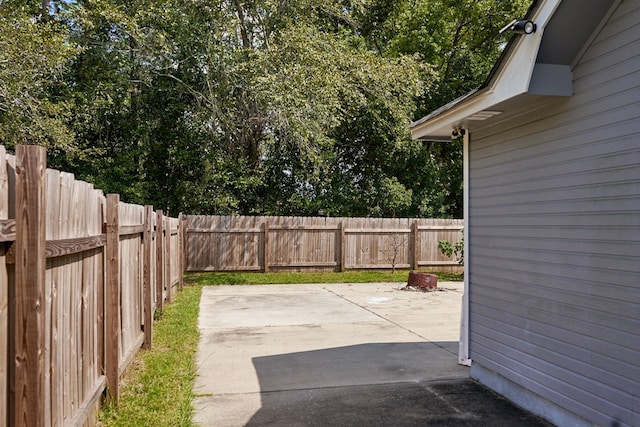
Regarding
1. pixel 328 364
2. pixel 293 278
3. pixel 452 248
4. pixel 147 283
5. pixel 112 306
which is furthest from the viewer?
pixel 452 248

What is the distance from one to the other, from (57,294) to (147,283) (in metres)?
3.40

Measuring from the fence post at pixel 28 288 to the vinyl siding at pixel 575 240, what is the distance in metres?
3.24

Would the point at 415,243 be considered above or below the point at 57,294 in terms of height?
below

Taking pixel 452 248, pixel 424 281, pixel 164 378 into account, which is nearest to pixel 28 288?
pixel 164 378

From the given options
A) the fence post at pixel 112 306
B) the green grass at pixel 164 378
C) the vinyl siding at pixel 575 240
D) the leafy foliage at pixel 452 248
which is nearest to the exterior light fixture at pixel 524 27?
the vinyl siding at pixel 575 240

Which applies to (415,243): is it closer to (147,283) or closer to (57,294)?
(147,283)

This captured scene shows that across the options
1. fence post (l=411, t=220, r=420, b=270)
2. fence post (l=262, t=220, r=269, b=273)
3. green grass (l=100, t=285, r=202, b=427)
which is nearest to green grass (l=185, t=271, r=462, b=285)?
fence post (l=262, t=220, r=269, b=273)

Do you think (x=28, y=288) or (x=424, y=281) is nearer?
(x=28, y=288)

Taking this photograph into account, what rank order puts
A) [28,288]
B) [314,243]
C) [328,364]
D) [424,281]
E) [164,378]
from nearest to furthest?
1. [28,288]
2. [164,378]
3. [328,364]
4. [424,281]
5. [314,243]

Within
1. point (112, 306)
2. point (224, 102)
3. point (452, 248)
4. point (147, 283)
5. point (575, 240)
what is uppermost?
point (224, 102)

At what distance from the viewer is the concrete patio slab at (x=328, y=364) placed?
4.34 meters

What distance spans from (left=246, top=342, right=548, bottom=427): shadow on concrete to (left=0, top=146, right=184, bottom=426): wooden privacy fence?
1.35m

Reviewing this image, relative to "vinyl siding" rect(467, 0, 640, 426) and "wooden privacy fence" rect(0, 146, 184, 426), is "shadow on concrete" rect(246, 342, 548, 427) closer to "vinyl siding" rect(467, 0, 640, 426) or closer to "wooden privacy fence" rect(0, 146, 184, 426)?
"vinyl siding" rect(467, 0, 640, 426)

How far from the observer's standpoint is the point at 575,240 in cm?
380
